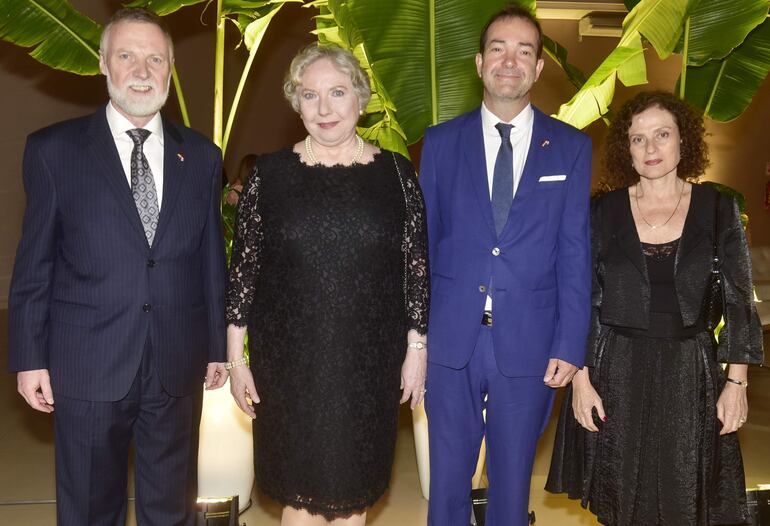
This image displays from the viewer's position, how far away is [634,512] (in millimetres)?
2416

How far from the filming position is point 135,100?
2.13 meters

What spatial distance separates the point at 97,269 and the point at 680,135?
69.9 inches

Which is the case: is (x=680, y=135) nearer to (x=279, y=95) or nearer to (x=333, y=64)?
(x=333, y=64)

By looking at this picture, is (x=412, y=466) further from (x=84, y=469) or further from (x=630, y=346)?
(x=84, y=469)

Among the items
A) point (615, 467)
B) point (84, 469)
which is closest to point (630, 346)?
point (615, 467)

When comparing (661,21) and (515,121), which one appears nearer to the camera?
(515,121)

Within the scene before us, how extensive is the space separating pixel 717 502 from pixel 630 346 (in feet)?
1.79

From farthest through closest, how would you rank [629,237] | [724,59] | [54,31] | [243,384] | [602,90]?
[724,59] → [54,31] → [602,90] → [629,237] → [243,384]

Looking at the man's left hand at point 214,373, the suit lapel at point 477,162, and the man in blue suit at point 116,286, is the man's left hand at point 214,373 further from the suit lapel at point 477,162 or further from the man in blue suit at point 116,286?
the suit lapel at point 477,162

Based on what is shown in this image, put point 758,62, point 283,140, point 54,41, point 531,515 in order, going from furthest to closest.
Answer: point 283,140 → point 758,62 → point 54,41 → point 531,515

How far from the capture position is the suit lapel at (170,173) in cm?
213

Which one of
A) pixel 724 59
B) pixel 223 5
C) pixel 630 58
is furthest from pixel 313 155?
pixel 724 59

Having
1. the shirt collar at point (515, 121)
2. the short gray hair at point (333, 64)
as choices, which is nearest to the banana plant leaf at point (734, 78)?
the shirt collar at point (515, 121)

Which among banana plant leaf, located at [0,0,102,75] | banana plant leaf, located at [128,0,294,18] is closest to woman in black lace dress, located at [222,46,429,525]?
banana plant leaf, located at [128,0,294,18]
